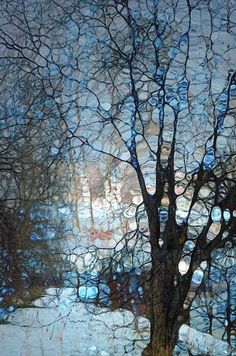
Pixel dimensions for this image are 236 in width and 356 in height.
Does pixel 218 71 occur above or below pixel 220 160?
above

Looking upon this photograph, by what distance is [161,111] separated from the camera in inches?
145

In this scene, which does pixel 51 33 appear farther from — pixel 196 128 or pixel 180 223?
pixel 180 223

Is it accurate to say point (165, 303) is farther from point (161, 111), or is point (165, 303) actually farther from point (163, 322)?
point (161, 111)

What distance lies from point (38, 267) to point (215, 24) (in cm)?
182

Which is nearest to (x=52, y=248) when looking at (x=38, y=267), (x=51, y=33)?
(x=38, y=267)

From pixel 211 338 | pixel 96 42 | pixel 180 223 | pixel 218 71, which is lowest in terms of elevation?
pixel 211 338

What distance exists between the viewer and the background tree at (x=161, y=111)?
11.8 feet

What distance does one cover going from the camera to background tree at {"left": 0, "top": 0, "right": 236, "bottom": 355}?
3598mm

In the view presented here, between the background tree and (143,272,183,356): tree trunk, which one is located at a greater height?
the background tree

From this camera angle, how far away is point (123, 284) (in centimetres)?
363

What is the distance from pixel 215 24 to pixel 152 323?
1832 millimetres

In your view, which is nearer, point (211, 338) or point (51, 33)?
point (211, 338)

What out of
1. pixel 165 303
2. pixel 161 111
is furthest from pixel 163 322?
pixel 161 111

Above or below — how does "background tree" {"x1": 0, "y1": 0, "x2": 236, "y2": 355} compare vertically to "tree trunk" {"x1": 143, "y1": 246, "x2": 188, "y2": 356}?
above
